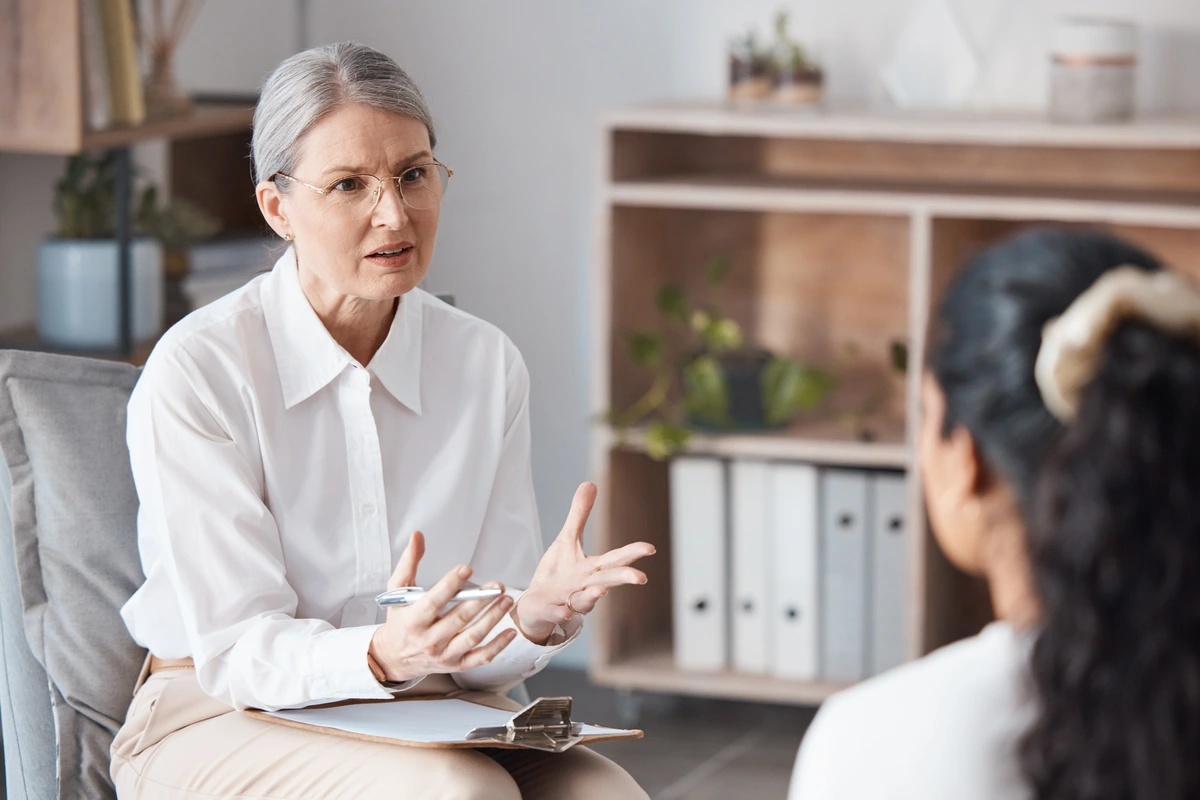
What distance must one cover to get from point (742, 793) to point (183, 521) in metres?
1.40

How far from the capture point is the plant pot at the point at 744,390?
280 cm

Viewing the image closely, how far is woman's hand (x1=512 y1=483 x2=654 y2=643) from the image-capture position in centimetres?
145

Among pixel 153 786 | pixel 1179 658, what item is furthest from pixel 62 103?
pixel 1179 658

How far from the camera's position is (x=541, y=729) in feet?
4.78

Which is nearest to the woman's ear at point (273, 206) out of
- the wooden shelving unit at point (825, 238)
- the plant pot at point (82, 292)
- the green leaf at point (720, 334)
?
the plant pot at point (82, 292)

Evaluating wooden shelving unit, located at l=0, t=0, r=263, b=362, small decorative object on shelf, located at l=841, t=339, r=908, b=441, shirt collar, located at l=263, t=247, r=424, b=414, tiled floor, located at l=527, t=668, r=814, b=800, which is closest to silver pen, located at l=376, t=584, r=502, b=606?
shirt collar, located at l=263, t=247, r=424, b=414

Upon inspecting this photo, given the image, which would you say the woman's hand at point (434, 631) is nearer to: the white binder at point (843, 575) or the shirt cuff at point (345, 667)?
the shirt cuff at point (345, 667)

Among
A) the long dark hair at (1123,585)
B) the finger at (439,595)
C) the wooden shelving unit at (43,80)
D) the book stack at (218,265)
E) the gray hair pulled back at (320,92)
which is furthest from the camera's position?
the book stack at (218,265)

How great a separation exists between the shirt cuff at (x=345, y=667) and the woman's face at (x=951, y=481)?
0.63 metres

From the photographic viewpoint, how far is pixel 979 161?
2.89 meters

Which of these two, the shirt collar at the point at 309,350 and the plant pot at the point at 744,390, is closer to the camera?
the shirt collar at the point at 309,350

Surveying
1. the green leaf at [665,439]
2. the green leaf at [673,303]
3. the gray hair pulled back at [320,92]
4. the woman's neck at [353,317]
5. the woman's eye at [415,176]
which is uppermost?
the gray hair pulled back at [320,92]

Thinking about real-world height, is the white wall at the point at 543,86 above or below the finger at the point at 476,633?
above

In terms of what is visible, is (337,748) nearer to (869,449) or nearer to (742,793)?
(742,793)
